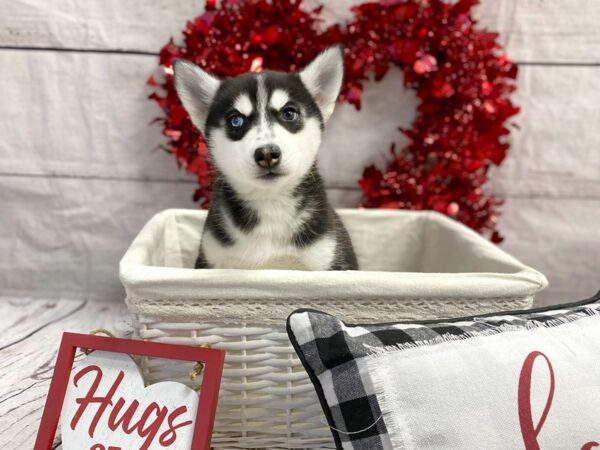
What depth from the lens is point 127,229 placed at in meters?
1.72

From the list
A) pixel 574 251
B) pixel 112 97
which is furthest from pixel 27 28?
pixel 574 251

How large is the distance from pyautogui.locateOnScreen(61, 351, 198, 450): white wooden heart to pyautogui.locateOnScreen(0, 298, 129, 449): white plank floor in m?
0.20

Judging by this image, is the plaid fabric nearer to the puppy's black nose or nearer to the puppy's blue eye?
the puppy's black nose

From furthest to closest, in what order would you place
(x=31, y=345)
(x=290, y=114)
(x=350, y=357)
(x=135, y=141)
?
1. (x=135, y=141)
2. (x=31, y=345)
3. (x=290, y=114)
4. (x=350, y=357)

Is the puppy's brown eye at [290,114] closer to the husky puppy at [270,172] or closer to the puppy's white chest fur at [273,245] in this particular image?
the husky puppy at [270,172]

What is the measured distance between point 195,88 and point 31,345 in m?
0.83

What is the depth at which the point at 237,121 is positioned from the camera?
1000 mm

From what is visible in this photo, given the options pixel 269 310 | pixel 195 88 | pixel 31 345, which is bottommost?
pixel 31 345

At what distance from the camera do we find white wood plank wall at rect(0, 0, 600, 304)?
5.15ft

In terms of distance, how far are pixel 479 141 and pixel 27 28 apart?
1.43 m

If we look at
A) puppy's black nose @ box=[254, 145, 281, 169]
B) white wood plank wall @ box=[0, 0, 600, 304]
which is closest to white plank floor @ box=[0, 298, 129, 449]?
white wood plank wall @ box=[0, 0, 600, 304]

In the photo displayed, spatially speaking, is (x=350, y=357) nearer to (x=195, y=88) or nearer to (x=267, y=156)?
(x=267, y=156)

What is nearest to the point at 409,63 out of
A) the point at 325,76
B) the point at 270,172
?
the point at 325,76

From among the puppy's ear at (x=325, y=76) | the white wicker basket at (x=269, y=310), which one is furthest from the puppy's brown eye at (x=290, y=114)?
the white wicker basket at (x=269, y=310)
